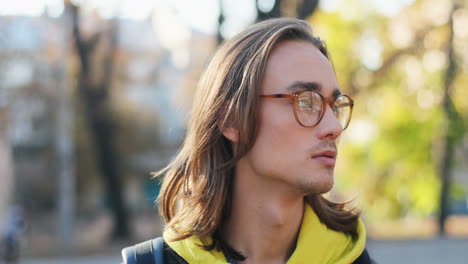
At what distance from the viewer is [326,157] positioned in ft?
7.06

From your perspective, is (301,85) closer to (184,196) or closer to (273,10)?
(184,196)

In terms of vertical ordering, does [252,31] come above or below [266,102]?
above

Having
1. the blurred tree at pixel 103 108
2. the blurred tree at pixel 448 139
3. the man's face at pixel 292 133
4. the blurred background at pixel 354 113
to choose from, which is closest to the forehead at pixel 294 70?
the man's face at pixel 292 133

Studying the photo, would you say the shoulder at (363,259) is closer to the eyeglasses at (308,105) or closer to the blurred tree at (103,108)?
the eyeglasses at (308,105)

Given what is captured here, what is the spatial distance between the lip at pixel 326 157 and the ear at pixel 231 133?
0.95 ft

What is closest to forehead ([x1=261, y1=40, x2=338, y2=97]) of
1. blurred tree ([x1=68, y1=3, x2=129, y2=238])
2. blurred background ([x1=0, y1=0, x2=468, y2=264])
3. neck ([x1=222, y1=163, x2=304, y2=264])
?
neck ([x1=222, y1=163, x2=304, y2=264])

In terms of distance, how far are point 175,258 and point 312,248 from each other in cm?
46

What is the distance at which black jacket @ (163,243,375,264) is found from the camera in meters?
2.21

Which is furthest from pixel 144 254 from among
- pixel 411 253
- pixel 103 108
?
pixel 103 108

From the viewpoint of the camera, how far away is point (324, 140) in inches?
84.7

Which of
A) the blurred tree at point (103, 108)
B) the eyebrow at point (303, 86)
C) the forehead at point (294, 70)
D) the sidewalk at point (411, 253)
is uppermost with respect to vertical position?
the forehead at point (294, 70)

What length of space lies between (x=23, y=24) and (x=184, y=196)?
20.7 m

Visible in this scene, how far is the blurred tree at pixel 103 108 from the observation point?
20375 mm

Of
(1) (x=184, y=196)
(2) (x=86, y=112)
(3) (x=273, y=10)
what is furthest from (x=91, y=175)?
(1) (x=184, y=196)
